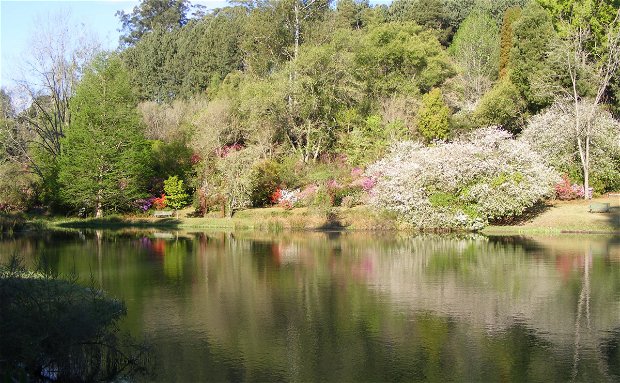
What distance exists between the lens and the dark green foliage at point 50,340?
9.19 meters

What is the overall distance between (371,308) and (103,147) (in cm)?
3392

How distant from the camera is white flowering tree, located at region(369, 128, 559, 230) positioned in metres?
35.6

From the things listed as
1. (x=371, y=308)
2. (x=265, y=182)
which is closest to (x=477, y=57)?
(x=265, y=182)

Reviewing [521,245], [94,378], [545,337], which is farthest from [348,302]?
[521,245]

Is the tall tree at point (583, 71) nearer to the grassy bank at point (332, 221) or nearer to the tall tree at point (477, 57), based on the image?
the grassy bank at point (332, 221)

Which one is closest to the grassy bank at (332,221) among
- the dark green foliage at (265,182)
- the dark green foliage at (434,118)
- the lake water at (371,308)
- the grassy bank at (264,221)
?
the grassy bank at (264,221)

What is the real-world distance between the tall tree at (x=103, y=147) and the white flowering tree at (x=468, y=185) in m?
19.2

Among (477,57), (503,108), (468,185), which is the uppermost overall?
(477,57)

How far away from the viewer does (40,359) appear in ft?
33.1

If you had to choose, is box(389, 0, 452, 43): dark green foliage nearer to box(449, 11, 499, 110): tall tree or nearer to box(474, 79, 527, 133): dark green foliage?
box(449, 11, 499, 110): tall tree

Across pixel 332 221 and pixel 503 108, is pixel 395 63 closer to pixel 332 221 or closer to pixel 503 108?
pixel 503 108

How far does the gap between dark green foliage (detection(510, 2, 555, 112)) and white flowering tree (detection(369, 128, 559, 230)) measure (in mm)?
10283

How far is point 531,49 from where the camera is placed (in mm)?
45938

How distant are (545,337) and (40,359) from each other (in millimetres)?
9810
